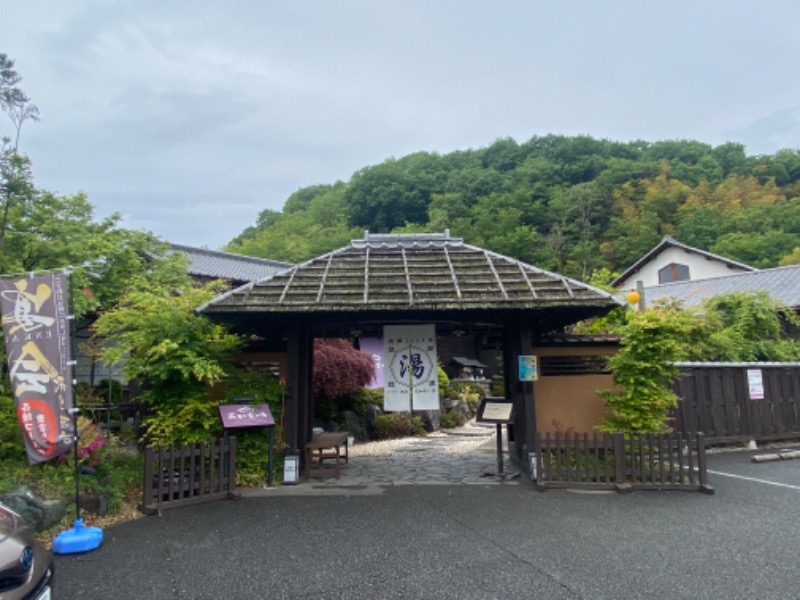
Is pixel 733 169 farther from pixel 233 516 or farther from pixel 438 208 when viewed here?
pixel 233 516

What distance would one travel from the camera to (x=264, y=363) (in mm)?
8828

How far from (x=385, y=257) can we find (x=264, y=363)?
287 centimetres

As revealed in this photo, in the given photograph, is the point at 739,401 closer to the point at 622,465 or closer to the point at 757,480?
the point at 757,480

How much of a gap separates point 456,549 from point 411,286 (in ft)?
13.7

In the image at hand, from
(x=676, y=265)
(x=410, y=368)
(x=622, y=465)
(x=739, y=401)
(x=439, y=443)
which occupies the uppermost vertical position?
(x=676, y=265)

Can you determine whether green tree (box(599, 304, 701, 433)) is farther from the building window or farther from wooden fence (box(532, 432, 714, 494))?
the building window

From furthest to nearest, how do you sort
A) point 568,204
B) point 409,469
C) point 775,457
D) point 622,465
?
point 568,204 → point 775,457 → point 409,469 → point 622,465

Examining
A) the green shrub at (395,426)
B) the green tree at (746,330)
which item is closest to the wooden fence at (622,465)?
the green tree at (746,330)

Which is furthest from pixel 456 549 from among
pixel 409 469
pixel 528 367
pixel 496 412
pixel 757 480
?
pixel 757 480

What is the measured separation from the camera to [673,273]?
31094mm

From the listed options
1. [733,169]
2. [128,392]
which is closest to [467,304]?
[128,392]

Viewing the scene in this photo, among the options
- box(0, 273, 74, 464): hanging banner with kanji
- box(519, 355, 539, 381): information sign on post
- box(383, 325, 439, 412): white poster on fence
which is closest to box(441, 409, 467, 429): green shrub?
box(383, 325, 439, 412): white poster on fence

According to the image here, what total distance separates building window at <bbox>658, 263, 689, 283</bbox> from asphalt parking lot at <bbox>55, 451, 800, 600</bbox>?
26464 mm

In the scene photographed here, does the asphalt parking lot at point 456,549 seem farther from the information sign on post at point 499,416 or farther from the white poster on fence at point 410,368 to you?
the white poster on fence at point 410,368
